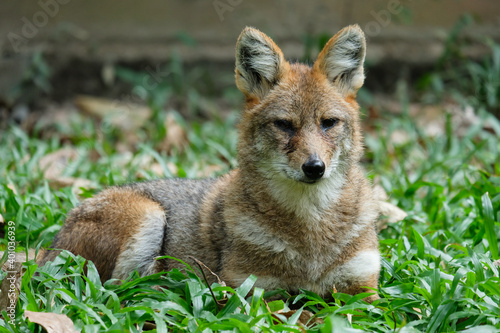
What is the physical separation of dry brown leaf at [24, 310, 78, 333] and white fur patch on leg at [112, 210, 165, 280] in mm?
1103

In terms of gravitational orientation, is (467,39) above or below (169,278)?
above

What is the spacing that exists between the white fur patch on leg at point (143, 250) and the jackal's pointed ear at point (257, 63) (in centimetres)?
146

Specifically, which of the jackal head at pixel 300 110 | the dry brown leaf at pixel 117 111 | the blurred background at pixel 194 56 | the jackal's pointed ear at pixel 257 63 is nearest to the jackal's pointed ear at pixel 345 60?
the jackal head at pixel 300 110

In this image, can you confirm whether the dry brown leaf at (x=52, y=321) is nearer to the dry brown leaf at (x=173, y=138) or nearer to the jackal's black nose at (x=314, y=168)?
the jackal's black nose at (x=314, y=168)

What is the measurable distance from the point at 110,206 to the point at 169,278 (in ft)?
3.57

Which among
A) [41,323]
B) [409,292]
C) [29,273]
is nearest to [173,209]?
[29,273]

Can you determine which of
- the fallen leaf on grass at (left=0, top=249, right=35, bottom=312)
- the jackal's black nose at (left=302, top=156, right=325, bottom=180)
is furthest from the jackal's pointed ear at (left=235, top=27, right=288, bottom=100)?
the fallen leaf on grass at (left=0, top=249, right=35, bottom=312)

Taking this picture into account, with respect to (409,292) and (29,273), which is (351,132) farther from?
(29,273)

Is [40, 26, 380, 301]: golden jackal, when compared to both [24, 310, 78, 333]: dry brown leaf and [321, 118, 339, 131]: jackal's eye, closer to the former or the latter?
[321, 118, 339, 131]: jackal's eye

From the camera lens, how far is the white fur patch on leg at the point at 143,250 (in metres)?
5.07

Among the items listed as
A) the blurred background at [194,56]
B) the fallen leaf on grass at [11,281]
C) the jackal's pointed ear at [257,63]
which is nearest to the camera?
the fallen leaf on grass at [11,281]

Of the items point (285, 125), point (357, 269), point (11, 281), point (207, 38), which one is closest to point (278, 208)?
point (285, 125)

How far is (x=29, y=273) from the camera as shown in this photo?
14.6 feet

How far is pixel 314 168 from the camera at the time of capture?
4.43m
